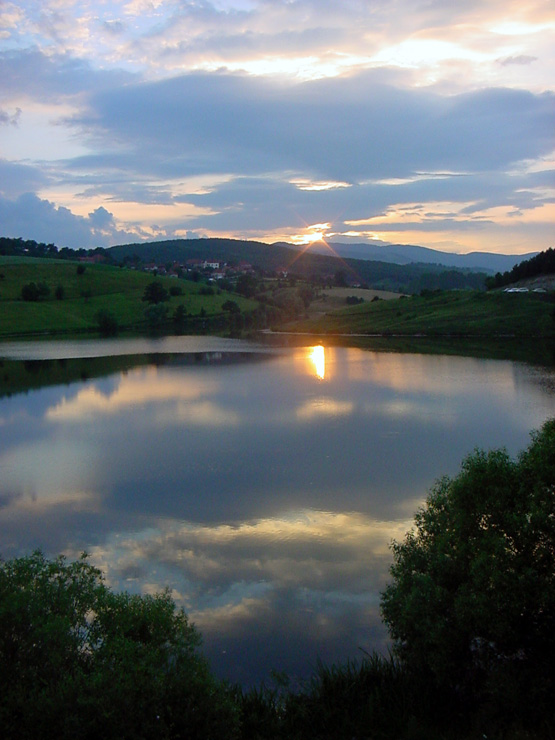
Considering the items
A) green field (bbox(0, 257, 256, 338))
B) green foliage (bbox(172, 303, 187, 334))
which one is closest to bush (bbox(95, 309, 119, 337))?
green field (bbox(0, 257, 256, 338))

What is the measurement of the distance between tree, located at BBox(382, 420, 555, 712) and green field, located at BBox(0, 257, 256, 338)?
93.3 metres

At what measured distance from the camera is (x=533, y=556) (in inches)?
373

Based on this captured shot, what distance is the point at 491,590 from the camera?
926 centimetres

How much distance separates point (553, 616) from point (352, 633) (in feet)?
14.0

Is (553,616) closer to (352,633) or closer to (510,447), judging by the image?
(352,633)

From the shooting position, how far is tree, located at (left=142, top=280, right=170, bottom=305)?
114 m

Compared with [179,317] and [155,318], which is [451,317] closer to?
[179,317]

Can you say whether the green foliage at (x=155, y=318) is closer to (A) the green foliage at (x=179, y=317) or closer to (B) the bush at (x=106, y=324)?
(A) the green foliage at (x=179, y=317)

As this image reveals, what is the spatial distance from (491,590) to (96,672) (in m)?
5.43

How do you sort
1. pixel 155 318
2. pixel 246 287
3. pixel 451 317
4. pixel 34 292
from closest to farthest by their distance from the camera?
1. pixel 451 317
2. pixel 34 292
3. pixel 155 318
4. pixel 246 287

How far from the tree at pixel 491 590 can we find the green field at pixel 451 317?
70680 mm

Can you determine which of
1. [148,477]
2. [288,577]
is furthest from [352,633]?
[148,477]

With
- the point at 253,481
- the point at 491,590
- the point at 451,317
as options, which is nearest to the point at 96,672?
the point at 491,590

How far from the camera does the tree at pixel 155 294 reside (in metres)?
114
